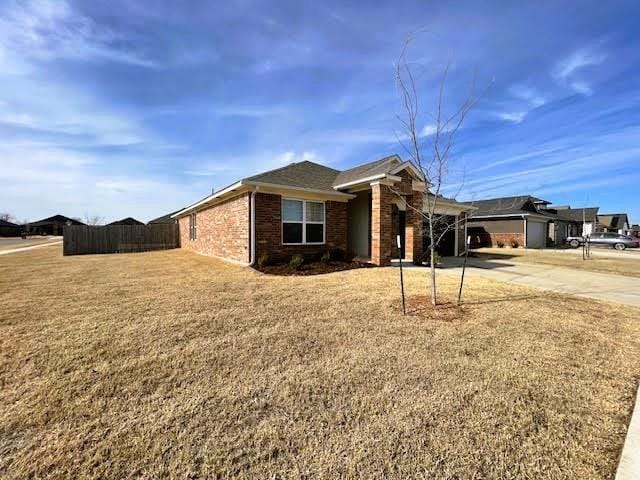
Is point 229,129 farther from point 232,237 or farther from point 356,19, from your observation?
point 356,19

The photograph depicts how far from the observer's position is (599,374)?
327 cm

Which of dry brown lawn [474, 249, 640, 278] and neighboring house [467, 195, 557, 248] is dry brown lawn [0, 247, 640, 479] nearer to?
dry brown lawn [474, 249, 640, 278]

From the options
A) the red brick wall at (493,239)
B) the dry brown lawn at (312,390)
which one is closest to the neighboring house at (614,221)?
the red brick wall at (493,239)

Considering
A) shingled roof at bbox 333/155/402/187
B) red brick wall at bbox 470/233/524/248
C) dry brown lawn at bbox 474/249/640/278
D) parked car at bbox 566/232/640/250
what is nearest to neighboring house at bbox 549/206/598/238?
parked car at bbox 566/232/640/250

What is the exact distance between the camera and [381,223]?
34.3 feet

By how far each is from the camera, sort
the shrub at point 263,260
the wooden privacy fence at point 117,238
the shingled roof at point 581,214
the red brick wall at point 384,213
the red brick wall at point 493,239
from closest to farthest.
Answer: the shrub at point 263,260, the red brick wall at point 384,213, the wooden privacy fence at point 117,238, the red brick wall at point 493,239, the shingled roof at point 581,214

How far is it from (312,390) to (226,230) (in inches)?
415

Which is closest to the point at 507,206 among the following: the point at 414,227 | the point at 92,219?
the point at 414,227

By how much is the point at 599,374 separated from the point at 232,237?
10991mm

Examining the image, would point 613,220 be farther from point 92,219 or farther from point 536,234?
point 92,219

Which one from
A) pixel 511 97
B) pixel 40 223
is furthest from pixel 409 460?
pixel 40 223

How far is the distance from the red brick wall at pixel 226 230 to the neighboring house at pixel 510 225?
2104 centimetres

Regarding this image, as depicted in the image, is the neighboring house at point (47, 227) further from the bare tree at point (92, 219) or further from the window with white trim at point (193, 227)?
the window with white trim at point (193, 227)

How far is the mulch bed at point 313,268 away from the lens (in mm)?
9086
